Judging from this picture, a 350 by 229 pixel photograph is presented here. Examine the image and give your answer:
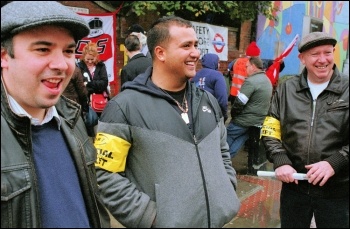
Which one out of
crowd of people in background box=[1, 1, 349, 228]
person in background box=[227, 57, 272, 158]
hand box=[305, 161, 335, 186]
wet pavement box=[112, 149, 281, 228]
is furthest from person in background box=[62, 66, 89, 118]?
hand box=[305, 161, 335, 186]

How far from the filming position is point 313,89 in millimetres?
2721

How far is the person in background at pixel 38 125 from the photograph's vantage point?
4.25ft

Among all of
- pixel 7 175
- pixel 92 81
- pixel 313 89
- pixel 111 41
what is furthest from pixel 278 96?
pixel 111 41

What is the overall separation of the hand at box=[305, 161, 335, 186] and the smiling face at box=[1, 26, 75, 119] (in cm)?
177

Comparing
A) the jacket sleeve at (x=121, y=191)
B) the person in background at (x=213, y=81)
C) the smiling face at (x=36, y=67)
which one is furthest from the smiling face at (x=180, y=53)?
the person in background at (x=213, y=81)

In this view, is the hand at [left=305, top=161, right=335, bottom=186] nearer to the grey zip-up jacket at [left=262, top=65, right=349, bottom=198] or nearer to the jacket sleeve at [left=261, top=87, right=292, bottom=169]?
the grey zip-up jacket at [left=262, top=65, right=349, bottom=198]

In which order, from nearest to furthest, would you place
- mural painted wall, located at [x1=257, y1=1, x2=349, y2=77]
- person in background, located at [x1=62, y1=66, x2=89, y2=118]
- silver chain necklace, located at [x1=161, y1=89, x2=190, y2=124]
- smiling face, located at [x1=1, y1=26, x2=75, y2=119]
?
1. smiling face, located at [x1=1, y1=26, x2=75, y2=119]
2. silver chain necklace, located at [x1=161, y1=89, x2=190, y2=124]
3. person in background, located at [x1=62, y1=66, x2=89, y2=118]
4. mural painted wall, located at [x1=257, y1=1, x2=349, y2=77]

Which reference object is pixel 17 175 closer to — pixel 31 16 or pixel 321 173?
pixel 31 16

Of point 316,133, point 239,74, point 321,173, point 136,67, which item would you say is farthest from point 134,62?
point 239,74

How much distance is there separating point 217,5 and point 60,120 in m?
6.87

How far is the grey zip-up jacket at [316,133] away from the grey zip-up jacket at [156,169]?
812 millimetres

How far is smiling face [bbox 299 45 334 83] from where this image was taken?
2676 mm

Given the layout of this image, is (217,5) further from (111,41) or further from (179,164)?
(179,164)

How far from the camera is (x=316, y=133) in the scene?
2.60 m
